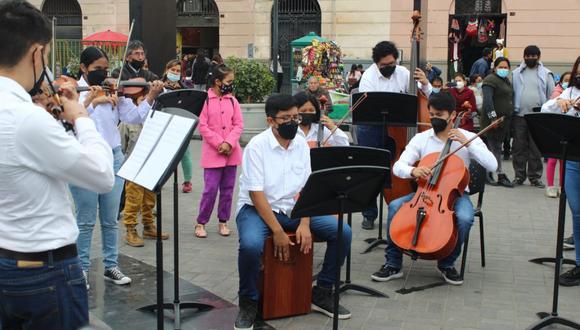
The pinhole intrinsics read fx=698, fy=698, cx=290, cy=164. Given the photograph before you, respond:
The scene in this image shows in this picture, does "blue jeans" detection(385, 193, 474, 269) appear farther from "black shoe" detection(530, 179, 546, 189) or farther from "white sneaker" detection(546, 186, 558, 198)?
"black shoe" detection(530, 179, 546, 189)

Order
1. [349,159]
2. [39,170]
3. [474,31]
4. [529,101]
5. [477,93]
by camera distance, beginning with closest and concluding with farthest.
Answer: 1. [39,170]
2. [349,159]
3. [529,101]
4. [477,93]
5. [474,31]

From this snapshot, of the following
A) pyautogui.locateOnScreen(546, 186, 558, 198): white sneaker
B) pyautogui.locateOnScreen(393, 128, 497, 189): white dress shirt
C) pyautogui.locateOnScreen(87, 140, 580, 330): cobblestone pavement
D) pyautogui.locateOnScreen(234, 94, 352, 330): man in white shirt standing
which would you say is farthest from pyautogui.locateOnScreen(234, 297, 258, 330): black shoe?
pyautogui.locateOnScreen(546, 186, 558, 198): white sneaker

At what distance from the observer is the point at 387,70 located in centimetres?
693

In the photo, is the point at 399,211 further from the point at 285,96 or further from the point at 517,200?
the point at 517,200

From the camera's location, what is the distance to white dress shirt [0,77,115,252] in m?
2.40

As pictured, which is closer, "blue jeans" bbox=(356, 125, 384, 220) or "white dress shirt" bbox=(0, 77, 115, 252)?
"white dress shirt" bbox=(0, 77, 115, 252)

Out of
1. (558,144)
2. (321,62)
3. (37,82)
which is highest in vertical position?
(321,62)

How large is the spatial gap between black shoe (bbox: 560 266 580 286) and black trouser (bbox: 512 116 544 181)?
179 inches

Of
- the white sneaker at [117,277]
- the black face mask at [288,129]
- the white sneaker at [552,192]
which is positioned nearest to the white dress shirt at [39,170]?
Result: the black face mask at [288,129]

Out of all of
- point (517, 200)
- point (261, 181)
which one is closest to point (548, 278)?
point (261, 181)

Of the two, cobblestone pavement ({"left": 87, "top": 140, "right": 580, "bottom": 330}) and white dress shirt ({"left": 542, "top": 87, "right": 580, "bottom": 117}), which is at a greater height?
white dress shirt ({"left": 542, "top": 87, "right": 580, "bottom": 117})

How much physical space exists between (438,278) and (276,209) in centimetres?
169

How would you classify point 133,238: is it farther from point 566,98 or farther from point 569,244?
point 569,244

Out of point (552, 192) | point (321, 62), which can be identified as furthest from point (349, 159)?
point (321, 62)
